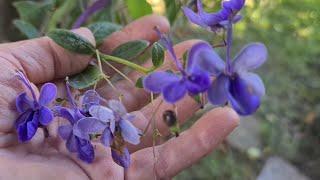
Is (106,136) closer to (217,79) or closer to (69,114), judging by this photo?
(69,114)

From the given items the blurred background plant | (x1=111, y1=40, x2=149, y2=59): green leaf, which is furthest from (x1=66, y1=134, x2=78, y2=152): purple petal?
the blurred background plant

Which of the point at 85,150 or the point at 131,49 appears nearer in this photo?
the point at 85,150

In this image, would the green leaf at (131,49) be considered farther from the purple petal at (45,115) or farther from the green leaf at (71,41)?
the purple petal at (45,115)

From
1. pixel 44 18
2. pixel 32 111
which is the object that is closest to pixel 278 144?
pixel 44 18

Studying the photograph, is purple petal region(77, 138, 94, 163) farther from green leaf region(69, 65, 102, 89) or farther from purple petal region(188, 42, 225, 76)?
purple petal region(188, 42, 225, 76)

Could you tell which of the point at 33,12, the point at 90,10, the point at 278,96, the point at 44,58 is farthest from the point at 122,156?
the point at 278,96
